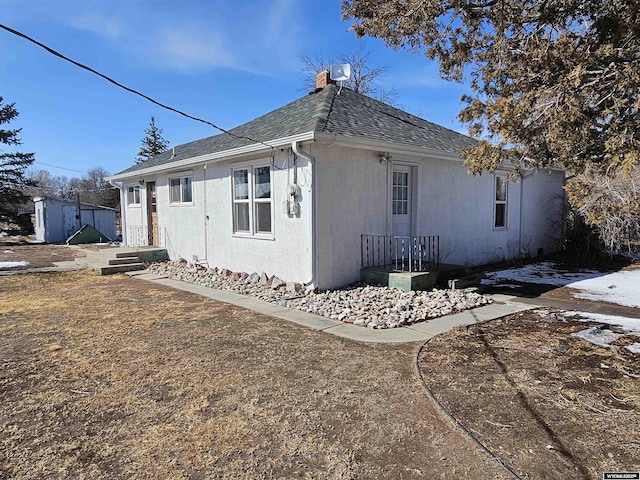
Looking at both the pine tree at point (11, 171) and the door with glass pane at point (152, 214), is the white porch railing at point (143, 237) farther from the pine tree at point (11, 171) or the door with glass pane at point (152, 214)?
the pine tree at point (11, 171)

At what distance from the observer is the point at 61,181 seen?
61.5 m

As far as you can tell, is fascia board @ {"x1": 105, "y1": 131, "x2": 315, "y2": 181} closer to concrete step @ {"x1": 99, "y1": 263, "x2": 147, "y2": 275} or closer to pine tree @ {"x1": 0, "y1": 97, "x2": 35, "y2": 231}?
concrete step @ {"x1": 99, "y1": 263, "x2": 147, "y2": 275}

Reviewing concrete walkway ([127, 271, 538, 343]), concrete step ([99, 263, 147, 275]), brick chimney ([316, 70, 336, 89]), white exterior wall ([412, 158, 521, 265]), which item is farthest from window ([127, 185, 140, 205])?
white exterior wall ([412, 158, 521, 265])

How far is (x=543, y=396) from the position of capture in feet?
11.3

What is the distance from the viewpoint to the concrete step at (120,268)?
11259 mm

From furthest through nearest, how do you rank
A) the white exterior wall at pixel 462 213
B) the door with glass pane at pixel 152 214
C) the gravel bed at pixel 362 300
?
the door with glass pane at pixel 152 214, the white exterior wall at pixel 462 213, the gravel bed at pixel 362 300

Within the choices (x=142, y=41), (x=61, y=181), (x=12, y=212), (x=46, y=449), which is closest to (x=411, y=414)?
(x=46, y=449)

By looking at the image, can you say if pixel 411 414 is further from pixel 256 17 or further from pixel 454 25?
pixel 256 17

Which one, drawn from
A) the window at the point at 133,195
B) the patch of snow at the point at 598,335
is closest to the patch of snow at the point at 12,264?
the window at the point at 133,195

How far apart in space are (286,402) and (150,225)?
12313 millimetres

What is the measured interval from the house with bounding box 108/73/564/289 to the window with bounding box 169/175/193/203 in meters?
0.05

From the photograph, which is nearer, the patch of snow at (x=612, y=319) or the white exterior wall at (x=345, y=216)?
the patch of snow at (x=612, y=319)

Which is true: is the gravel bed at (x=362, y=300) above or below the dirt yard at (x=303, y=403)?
above

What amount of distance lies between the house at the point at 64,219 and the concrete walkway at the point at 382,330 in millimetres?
19405
